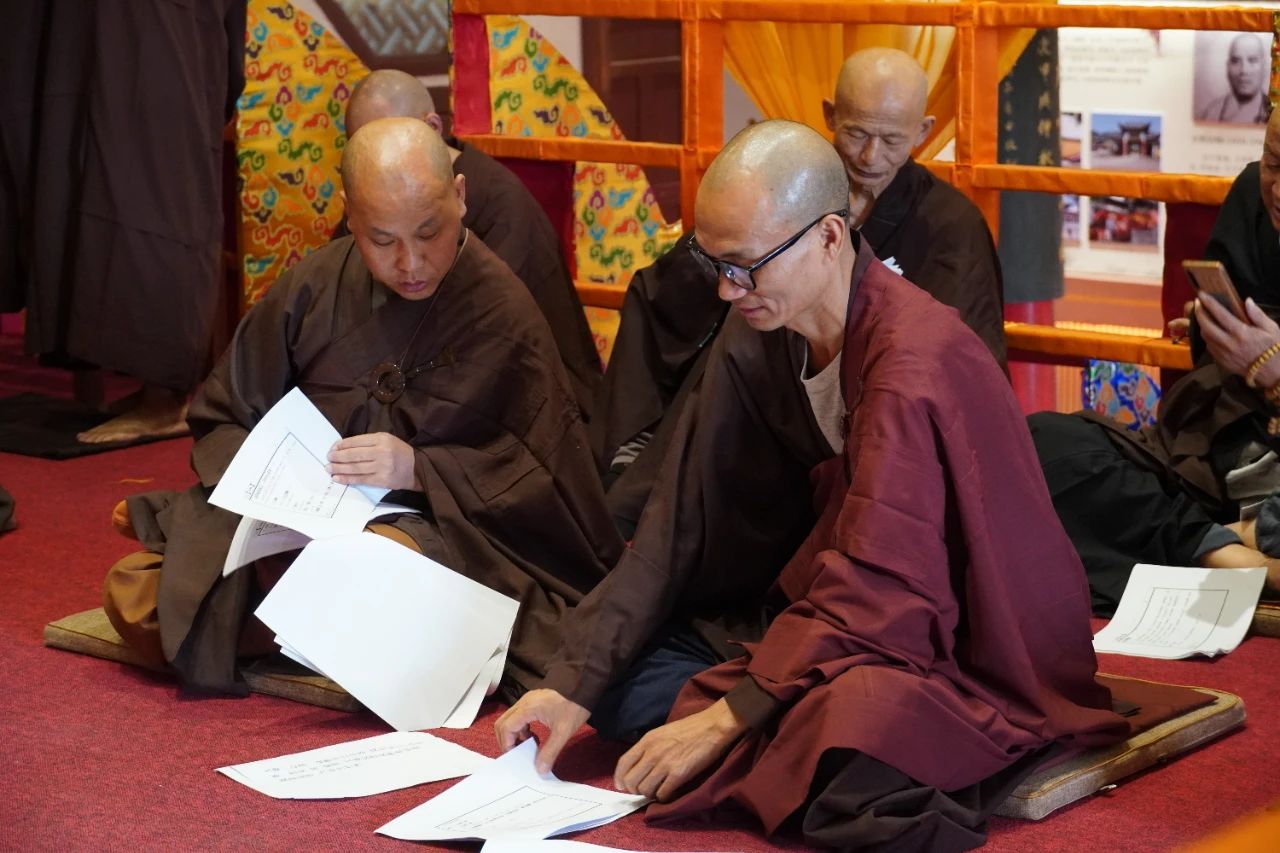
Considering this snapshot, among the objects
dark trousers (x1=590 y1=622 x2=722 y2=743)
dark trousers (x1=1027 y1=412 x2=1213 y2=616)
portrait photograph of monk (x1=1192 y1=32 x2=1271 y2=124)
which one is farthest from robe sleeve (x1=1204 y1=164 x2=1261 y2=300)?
dark trousers (x1=590 y1=622 x2=722 y2=743)

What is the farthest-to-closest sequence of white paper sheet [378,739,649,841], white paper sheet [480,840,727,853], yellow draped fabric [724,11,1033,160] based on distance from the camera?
yellow draped fabric [724,11,1033,160] → white paper sheet [378,739,649,841] → white paper sheet [480,840,727,853]

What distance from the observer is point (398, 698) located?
2.99m

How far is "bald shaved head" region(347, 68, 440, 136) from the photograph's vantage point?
457cm

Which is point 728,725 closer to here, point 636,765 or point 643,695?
point 636,765

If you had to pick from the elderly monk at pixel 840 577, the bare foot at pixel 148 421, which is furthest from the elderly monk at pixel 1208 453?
the bare foot at pixel 148 421

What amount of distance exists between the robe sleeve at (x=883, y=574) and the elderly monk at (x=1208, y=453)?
4.32 ft

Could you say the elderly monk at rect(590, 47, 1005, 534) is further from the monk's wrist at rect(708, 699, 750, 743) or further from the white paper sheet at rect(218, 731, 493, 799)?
the monk's wrist at rect(708, 699, 750, 743)

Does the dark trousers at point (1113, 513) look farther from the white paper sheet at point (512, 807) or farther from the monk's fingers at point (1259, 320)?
the white paper sheet at point (512, 807)

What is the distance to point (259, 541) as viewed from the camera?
3168 mm

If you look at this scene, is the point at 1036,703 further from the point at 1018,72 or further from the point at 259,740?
the point at 1018,72

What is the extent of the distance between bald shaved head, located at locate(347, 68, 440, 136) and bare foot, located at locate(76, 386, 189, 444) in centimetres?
127

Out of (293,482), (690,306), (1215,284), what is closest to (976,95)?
(690,306)

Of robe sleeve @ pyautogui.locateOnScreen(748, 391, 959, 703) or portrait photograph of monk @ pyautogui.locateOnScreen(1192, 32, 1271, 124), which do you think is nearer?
robe sleeve @ pyautogui.locateOnScreen(748, 391, 959, 703)

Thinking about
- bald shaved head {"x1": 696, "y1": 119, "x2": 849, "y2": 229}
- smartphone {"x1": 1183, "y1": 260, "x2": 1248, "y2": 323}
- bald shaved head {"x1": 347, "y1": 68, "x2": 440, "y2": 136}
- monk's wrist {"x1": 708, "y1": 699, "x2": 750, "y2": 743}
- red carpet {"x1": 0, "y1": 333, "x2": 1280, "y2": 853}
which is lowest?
red carpet {"x1": 0, "y1": 333, "x2": 1280, "y2": 853}
